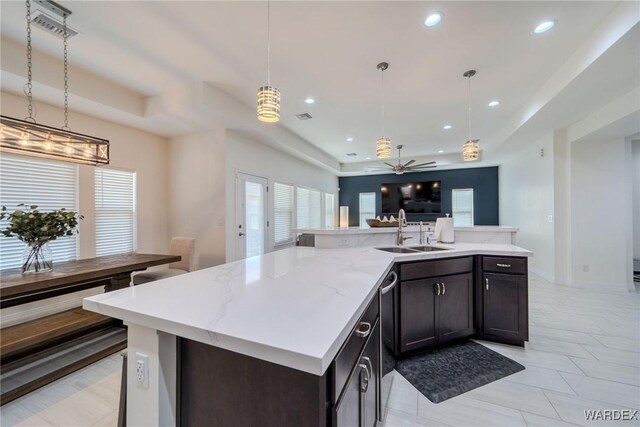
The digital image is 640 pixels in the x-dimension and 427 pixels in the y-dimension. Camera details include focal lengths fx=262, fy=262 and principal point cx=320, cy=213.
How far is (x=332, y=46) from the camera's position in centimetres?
266

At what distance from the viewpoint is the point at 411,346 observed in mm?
2221

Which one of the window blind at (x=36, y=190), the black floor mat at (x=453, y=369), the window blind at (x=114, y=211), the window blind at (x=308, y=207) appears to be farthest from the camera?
the window blind at (x=308, y=207)

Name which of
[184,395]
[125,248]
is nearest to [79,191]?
[125,248]

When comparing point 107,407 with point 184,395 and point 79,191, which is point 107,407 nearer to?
point 184,395

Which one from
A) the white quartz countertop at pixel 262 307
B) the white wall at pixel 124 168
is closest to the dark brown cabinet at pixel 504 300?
the white quartz countertop at pixel 262 307

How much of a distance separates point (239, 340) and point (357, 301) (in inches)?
19.9

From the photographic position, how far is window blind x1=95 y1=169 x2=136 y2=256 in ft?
12.6

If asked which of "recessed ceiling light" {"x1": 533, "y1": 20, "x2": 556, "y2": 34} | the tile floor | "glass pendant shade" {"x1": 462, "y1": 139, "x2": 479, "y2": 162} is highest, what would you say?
"recessed ceiling light" {"x1": 533, "y1": 20, "x2": 556, "y2": 34}

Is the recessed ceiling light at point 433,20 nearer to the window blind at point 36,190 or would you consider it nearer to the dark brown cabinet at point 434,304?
the dark brown cabinet at point 434,304

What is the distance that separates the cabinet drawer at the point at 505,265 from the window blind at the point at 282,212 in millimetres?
3981

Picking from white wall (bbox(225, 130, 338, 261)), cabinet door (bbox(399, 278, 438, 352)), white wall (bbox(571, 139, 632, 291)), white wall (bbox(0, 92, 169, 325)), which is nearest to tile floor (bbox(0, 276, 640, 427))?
cabinet door (bbox(399, 278, 438, 352))

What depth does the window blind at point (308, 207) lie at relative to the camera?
679cm

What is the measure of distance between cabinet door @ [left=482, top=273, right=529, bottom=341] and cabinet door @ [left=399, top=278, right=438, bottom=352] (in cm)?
64

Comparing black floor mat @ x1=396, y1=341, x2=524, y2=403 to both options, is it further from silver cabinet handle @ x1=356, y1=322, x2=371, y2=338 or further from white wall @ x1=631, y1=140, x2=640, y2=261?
Result: white wall @ x1=631, y1=140, x2=640, y2=261
